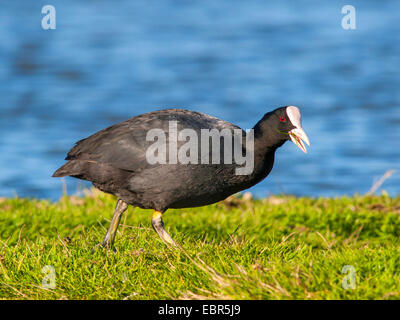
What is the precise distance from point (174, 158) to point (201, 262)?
0.95 metres

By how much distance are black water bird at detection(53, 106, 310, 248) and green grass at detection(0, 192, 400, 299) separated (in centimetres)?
37

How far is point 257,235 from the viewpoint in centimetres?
716

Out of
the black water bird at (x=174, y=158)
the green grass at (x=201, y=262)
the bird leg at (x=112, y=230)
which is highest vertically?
the black water bird at (x=174, y=158)

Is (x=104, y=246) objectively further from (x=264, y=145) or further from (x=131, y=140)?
(x=264, y=145)

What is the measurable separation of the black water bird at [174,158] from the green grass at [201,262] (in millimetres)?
373

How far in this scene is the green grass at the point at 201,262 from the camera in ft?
15.3

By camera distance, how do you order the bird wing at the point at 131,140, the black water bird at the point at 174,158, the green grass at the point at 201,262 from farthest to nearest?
the bird wing at the point at 131,140, the black water bird at the point at 174,158, the green grass at the point at 201,262

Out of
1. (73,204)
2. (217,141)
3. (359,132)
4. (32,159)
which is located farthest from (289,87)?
(217,141)

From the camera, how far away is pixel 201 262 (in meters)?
5.16

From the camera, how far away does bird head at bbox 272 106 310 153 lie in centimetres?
602

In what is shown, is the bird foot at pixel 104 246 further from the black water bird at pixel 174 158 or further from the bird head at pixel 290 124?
the bird head at pixel 290 124

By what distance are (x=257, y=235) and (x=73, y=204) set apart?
7.93 ft

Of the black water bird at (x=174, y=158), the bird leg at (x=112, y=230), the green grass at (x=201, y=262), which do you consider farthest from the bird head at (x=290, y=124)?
the bird leg at (x=112, y=230)
